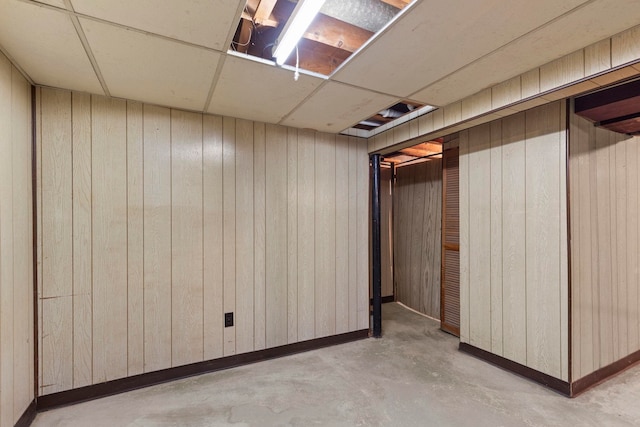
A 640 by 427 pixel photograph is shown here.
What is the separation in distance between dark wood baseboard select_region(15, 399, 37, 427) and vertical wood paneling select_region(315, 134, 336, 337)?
222 centimetres

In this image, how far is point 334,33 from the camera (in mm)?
1655

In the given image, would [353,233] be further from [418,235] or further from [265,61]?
[265,61]

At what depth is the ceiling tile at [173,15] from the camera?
4.15 feet

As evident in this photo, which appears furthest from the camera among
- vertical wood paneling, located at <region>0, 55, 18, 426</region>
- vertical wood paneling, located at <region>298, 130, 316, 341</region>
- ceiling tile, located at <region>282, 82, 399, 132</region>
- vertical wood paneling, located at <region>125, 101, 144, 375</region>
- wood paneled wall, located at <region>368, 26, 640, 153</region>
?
vertical wood paneling, located at <region>298, 130, 316, 341</region>

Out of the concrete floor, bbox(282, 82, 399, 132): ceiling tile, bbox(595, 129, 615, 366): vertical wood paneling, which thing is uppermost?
bbox(282, 82, 399, 132): ceiling tile

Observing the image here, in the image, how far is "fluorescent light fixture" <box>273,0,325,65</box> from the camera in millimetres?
1288

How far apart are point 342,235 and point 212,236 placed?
138 centimetres

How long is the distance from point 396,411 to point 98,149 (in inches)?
115

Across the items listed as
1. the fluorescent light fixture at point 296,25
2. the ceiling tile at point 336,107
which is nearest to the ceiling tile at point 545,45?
the ceiling tile at point 336,107

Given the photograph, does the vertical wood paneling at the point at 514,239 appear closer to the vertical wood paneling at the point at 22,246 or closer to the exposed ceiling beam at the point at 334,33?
the exposed ceiling beam at the point at 334,33

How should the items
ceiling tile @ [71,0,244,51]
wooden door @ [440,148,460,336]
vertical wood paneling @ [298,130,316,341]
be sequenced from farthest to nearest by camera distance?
wooden door @ [440,148,460,336]
vertical wood paneling @ [298,130,316,341]
ceiling tile @ [71,0,244,51]

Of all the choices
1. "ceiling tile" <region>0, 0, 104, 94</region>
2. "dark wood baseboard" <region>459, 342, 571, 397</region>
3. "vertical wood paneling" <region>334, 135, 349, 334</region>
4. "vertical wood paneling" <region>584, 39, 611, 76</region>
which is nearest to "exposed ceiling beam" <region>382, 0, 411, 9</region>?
"vertical wood paneling" <region>584, 39, 611, 76</region>

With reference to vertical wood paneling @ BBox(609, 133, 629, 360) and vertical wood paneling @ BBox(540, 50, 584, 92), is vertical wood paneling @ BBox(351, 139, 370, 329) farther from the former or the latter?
vertical wood paneling @ BBox(609, 133, 629, 360)

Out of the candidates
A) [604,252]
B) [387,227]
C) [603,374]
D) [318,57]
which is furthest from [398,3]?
[387,227]
